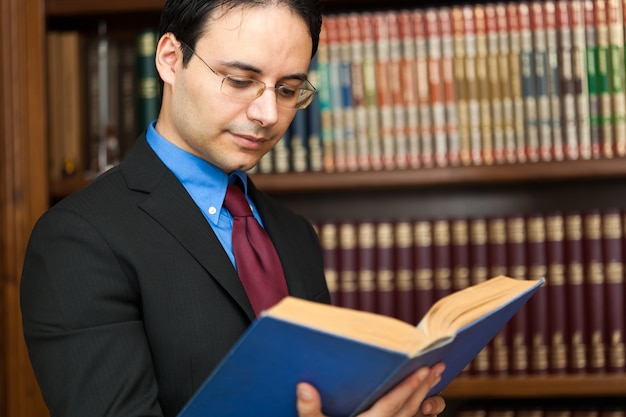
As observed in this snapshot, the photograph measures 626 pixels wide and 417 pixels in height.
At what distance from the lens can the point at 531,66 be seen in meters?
1.96

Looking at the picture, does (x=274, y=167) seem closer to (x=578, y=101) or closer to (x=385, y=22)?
(x=385, y=22)

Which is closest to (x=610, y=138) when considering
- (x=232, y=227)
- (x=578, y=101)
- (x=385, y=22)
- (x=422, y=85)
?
(x=578, y=101)

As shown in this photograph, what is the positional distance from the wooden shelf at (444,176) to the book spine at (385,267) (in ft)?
0.34

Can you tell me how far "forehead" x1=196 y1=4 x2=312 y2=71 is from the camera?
3.89 feet

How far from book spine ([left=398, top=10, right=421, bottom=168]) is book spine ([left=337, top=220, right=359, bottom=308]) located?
8.1 inches

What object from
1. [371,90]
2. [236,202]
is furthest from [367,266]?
[236,202]

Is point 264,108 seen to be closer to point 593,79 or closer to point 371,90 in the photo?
point 371,90

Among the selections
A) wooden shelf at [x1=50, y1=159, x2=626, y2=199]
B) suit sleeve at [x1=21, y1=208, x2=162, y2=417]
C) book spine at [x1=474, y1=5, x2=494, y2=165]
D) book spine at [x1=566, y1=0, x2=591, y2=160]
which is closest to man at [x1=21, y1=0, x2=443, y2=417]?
suit sleeve at [x1=21, y1=208, x2=162, y2=417]

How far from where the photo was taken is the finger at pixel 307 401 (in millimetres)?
947

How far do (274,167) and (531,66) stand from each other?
61cm

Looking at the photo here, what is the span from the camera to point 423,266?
1.98 meters

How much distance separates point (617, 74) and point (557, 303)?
20.2 inches

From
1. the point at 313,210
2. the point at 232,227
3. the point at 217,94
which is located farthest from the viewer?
the point at 313,210

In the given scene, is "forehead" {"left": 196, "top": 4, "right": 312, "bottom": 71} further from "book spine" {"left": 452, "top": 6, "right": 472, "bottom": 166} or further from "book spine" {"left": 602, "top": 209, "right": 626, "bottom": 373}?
"book spine" {"left": 602, "top": 209, "right": 626, "bottom": 373}
